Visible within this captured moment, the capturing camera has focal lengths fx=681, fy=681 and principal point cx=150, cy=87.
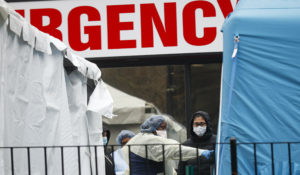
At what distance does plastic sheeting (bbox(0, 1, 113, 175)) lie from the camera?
5.07 meters

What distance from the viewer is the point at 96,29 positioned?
11.1 meters

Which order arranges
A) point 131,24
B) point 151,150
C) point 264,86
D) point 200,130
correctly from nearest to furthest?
1. point 264,86
2. point 151,150
3. point 200,130
4. point 131,24

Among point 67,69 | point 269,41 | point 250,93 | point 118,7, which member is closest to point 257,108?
point 250,93

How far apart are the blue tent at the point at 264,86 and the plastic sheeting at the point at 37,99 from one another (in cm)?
147

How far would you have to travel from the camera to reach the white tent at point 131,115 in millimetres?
11109

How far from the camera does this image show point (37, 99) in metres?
5.58

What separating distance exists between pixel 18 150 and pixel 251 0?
2618 mm

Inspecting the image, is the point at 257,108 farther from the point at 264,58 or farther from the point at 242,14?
the point at 242,14

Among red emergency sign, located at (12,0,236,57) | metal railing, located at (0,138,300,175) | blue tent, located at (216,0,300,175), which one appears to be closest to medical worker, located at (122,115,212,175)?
metal railing, located at (0,138,300,175)

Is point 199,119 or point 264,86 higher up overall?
point 264,86

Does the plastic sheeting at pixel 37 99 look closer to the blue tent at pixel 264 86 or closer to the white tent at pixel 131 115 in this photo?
the blue tent at pixel 264 86

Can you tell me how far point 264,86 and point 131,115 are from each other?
5259 mm

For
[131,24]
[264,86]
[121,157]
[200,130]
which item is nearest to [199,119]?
[200,130]

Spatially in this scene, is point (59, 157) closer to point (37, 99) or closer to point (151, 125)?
point (37, 99)
